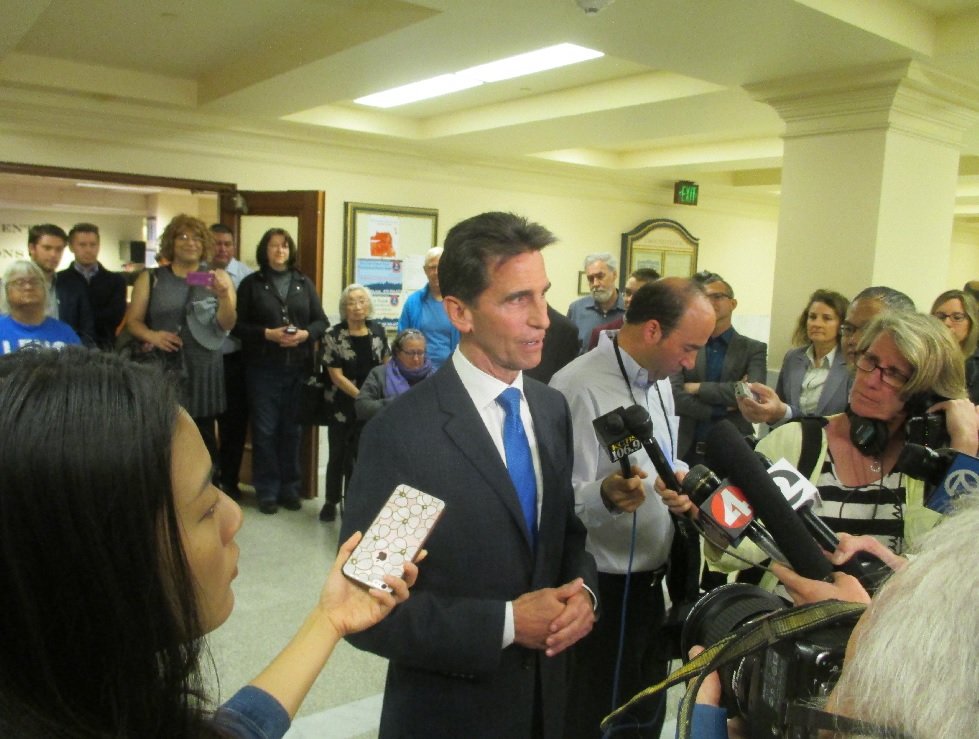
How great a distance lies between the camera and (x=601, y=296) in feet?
17.3

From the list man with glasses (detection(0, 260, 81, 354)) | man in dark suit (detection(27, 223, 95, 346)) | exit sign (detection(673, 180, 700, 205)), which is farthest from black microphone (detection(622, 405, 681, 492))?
exit sign (detection(673, 180, 700, 205))

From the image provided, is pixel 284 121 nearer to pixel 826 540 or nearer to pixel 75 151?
pixel 75 151

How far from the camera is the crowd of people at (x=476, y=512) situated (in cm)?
64

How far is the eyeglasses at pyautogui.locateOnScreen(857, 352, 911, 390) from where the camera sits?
5.15ft

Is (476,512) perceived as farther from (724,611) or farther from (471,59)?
(471,59)

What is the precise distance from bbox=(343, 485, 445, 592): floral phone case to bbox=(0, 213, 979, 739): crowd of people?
27mm

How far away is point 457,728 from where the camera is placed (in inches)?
49.4

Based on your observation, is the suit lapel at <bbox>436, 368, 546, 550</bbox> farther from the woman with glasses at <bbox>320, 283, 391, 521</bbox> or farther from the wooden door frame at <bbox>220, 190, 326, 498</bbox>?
the wooden door frame at <bbox>220, 190, 326, 498</bbox>

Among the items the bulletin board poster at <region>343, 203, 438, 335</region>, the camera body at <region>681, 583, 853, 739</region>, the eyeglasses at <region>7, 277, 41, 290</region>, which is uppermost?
the bulletin board poster at <region>343, 203, 438, 335</region>

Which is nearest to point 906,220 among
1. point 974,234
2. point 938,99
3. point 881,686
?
point 938,99

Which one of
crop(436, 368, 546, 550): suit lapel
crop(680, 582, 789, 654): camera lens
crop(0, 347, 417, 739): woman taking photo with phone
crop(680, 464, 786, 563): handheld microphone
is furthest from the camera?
crop(436, 368, 546, 550): suit lapel

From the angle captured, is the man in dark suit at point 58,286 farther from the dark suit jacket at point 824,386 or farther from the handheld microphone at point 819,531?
the handheld microphone at point 819,531

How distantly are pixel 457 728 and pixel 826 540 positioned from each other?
67 cm

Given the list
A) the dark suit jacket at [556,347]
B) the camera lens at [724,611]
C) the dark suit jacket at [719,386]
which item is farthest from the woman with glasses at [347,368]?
the camera lens at [724,611]
